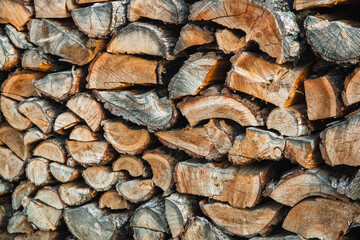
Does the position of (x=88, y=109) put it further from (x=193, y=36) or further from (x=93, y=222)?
(x=193, y=36)

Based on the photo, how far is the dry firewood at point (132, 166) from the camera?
97.8 inches

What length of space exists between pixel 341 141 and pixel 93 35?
4.92 feet

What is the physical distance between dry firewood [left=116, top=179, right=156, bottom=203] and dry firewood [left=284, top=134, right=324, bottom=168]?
36.6 inches

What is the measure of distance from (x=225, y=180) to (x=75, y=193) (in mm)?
1153

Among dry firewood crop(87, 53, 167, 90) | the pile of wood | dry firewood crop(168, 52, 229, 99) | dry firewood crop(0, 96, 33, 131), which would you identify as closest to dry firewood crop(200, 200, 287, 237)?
the pile of wood

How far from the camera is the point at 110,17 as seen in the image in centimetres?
230

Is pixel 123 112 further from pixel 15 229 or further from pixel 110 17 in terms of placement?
pixel 15 229

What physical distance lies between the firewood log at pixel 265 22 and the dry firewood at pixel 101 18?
591 mm

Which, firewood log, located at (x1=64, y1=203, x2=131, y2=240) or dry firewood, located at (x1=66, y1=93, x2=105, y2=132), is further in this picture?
firewood log, located at (x1=64, y1=203, x2=131, y2=240)

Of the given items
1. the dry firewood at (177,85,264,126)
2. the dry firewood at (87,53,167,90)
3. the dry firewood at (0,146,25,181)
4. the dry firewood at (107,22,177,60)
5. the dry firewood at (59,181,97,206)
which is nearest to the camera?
the dry firewood at (177,85,264,126)

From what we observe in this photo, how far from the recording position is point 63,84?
2.61 m

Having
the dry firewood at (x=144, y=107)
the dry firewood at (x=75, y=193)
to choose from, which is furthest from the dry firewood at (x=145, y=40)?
the dry firewood at (x=75, y=193)

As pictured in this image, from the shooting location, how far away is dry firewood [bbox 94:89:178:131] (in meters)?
2.29

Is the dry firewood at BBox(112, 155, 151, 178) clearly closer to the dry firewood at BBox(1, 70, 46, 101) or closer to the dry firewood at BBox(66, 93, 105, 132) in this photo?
the dry firewood at BBox(66, 93, 105, 132)
